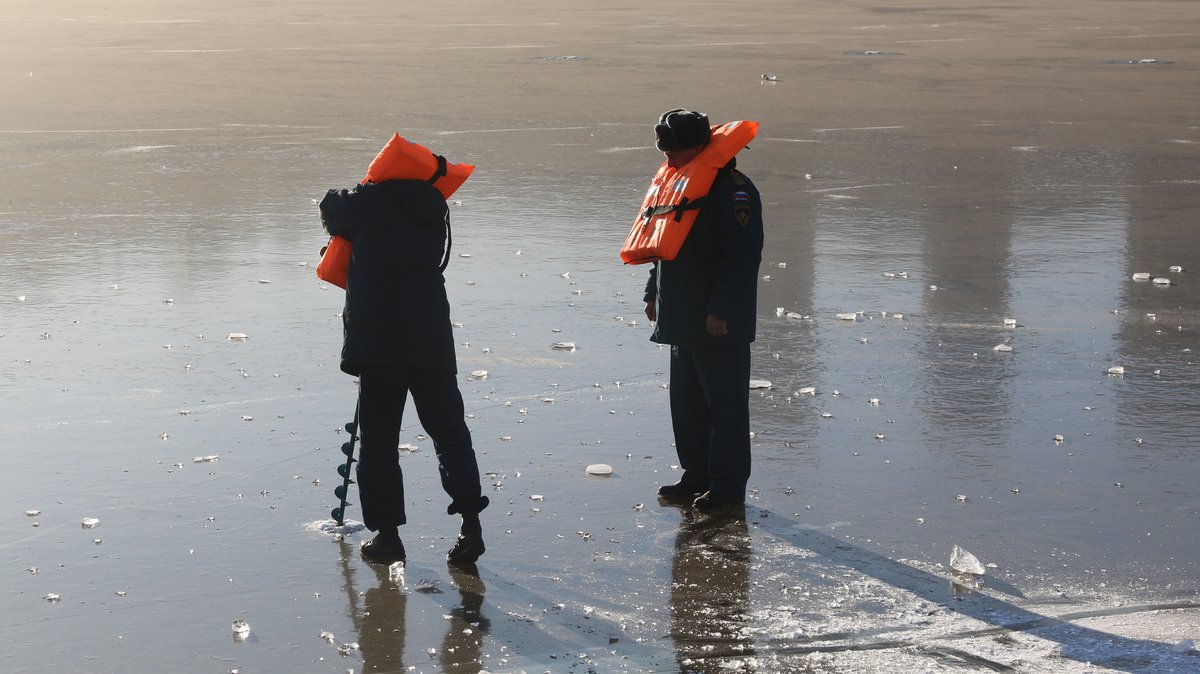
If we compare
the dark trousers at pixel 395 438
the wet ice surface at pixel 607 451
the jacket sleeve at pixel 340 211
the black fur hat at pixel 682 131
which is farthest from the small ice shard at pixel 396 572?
the black fur hat at pixel 682 131

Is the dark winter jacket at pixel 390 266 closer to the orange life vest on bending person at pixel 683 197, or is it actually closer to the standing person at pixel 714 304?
the orange life vest on bending person at pixel 683 197

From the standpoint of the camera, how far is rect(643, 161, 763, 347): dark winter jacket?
5.75m

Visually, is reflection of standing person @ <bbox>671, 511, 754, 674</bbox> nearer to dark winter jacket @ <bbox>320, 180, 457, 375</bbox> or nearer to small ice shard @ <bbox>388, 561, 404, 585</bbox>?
small ice shard @ <bbox>388, 561, 404, 585</bbox>

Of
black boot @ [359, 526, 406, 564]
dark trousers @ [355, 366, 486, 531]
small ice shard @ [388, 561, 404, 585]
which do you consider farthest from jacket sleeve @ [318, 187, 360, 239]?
small ice shard @ [388, 561, 404, 585]

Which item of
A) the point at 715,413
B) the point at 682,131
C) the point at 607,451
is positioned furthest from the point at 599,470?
the point at 682,131

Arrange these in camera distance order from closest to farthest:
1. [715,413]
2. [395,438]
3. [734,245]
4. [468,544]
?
1. [468,544]
2. [395,438]
3. [734,245]
4. [715,413]

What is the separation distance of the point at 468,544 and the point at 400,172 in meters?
1.27

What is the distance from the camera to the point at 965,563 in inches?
207

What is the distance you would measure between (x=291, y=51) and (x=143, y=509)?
70.4ft

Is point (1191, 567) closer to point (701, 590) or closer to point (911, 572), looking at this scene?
point (911, 572)

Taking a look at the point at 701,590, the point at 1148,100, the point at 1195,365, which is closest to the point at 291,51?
the point at 1148,100

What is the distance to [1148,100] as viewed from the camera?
19.8m

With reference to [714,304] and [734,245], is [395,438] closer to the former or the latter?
[714,304]

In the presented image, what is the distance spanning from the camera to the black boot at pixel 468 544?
17.3ft
